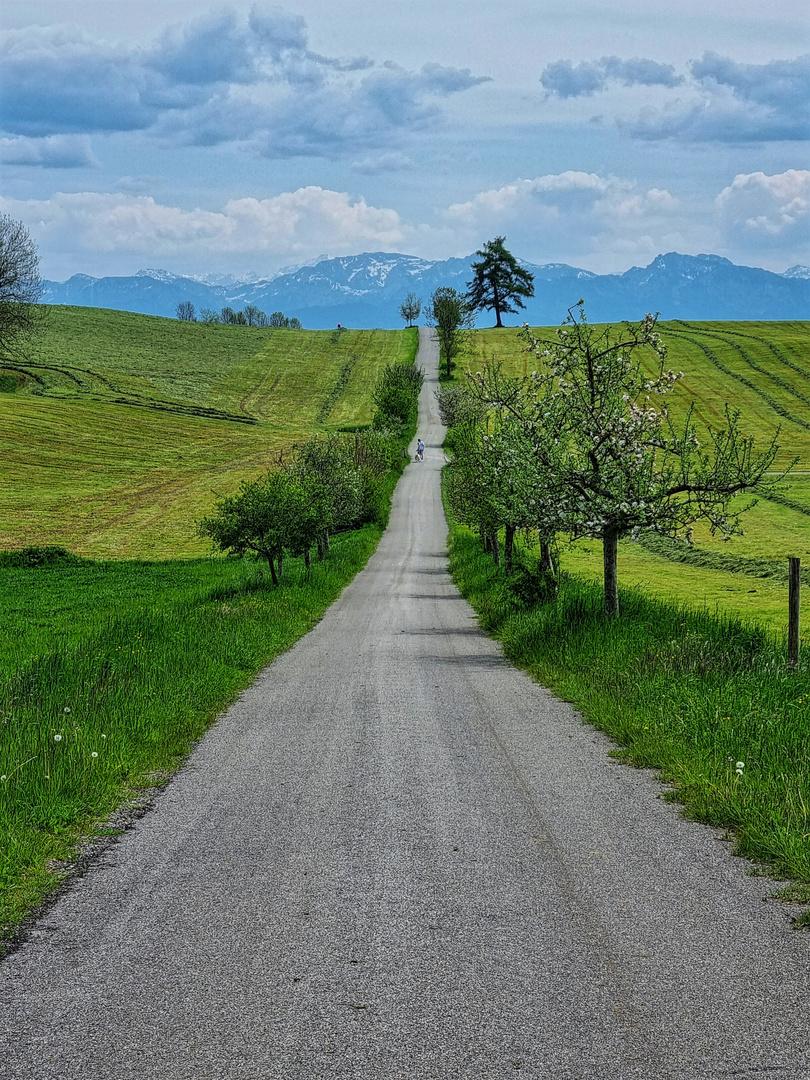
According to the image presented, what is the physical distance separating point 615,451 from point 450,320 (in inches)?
4316

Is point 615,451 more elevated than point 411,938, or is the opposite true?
point 615,451

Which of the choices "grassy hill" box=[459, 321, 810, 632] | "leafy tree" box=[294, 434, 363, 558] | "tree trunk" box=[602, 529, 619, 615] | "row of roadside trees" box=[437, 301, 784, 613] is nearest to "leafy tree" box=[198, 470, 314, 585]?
"leafy tree" box=[294, 434, 363, 558]

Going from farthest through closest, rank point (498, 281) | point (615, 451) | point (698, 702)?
Answer: point (498, 281) → point (615, 451) → point (698, 702)

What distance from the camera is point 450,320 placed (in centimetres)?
12381

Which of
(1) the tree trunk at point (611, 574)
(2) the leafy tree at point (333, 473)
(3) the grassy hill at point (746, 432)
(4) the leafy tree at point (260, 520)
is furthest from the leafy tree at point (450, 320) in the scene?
(1) the tree trunk at point (611, 574)

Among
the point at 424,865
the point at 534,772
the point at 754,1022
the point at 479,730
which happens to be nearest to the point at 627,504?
the point at 479,730

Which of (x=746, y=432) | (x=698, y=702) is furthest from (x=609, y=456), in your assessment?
(x=746, y=432)

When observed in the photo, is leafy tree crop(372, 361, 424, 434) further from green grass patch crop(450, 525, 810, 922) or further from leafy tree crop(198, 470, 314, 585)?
green grass patch crop(450, 525, 810, 922)

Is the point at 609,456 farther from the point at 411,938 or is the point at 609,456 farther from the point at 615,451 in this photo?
the point at 411,938

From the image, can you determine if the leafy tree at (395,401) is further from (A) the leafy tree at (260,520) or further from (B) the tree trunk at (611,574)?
(B) the tree trunk at (611,574)

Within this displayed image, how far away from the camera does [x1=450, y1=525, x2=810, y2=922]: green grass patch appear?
7254mm

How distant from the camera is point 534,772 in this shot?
29.5ft

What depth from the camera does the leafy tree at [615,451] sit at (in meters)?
16.7

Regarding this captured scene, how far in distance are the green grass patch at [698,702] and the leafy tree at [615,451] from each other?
172 centimetres
